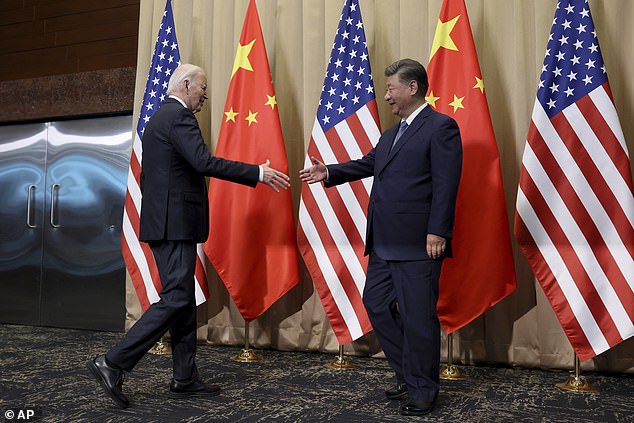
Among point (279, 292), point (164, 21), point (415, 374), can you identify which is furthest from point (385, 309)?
point (164, 21)

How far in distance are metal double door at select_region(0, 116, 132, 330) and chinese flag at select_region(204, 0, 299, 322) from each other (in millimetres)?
1428

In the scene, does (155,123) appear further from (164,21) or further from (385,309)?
(164,21)

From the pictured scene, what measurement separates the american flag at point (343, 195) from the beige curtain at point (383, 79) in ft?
1.02

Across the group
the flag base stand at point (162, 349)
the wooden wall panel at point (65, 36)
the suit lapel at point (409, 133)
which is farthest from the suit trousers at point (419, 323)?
the wooden wall panel at point (65, 36)

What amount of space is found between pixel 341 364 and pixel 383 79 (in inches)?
71.5

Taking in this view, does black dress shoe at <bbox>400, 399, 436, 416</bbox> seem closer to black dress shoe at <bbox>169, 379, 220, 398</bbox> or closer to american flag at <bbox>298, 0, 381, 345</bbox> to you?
black dress shoe at <bbox>169, 379, 220, 398</bbox>

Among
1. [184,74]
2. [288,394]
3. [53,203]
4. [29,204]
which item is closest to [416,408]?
[288,394]

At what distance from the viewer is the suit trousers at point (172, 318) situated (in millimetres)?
2627

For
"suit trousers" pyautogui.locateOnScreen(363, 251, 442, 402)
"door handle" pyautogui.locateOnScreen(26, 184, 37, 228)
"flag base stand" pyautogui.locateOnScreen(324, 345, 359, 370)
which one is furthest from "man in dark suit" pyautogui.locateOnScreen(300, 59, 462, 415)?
"door handle" pyautogui.locateOnScreen(26, 184, 37, 228)

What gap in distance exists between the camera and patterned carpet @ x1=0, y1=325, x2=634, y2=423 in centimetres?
254

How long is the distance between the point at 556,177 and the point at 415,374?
137cm

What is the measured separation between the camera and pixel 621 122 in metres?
3.47

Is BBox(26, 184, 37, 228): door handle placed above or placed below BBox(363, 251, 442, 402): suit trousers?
above

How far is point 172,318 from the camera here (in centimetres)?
272
